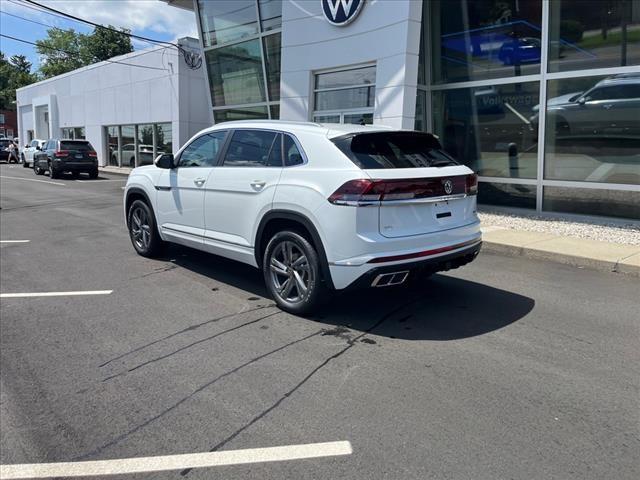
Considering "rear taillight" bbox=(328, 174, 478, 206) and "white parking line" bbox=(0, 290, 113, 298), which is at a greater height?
"rear taillight" bbox=(328, 174, 478, 206)

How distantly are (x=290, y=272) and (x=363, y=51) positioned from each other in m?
8.59

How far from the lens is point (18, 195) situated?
16.5 meters

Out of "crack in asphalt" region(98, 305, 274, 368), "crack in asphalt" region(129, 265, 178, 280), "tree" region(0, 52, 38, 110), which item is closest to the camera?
"crack in asphalt" region(98, 305, 274, 368)

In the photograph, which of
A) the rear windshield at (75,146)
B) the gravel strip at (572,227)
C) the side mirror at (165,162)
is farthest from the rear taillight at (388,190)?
the rear windshield at (75,146)

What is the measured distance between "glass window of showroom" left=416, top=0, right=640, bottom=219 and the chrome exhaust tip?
7.14 m

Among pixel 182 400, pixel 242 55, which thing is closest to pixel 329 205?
pixel 182 400

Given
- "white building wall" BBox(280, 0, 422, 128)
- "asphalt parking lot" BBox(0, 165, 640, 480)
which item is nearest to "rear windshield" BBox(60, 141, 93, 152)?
"white building wall" BBox(280, 0, 422, 128)

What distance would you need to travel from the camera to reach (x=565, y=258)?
25.3 feet

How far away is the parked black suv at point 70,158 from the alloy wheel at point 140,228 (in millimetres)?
17080

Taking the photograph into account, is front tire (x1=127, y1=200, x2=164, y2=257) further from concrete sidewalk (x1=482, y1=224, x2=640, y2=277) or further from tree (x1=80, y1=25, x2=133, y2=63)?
tree (x1=80, y1=25, x2=133, y2=63)

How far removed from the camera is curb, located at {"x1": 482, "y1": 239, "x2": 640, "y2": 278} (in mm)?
7130

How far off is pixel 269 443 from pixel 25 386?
194 cm

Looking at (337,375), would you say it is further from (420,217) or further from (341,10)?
(341,10)

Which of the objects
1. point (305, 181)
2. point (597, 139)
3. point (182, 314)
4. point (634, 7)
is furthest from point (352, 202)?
point (634, 7)
